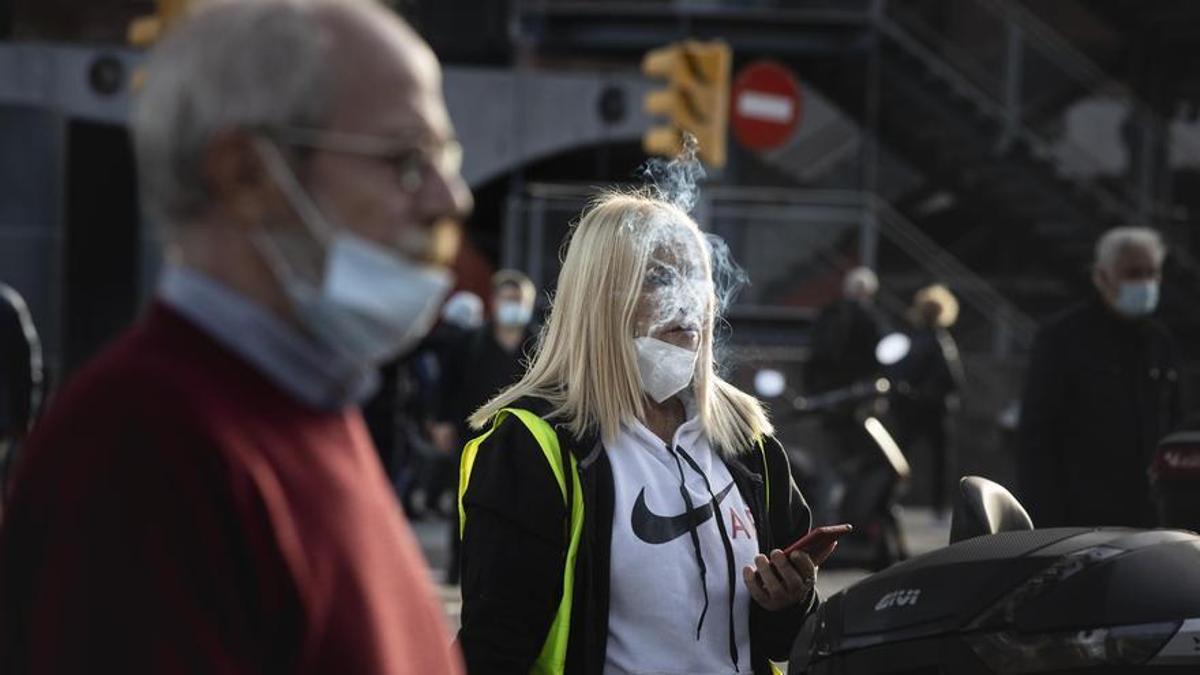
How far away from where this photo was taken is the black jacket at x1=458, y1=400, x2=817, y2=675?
13.2ft

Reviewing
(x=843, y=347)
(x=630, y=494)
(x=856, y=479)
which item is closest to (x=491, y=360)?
(x=856, y=479)

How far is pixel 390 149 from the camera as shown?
2146mm

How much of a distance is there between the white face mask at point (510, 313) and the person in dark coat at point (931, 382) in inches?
120

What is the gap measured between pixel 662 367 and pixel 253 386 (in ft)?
7.25

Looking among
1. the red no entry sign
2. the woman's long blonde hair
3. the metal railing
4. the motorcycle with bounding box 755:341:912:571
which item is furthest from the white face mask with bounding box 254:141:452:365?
the metal railing

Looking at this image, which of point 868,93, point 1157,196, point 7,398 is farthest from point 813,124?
point 7,398

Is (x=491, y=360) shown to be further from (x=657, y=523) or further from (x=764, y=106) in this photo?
(x=657, y=523)

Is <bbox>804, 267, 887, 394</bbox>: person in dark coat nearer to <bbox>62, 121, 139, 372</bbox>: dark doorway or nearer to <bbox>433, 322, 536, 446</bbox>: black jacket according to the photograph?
<bbox>433, 322, 536, 446</bbox>: black jacket

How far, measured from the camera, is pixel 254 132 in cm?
208

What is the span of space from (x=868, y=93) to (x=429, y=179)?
21486 millimetres

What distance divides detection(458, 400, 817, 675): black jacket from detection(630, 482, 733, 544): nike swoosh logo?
0.05 m

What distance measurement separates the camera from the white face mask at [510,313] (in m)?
12.5

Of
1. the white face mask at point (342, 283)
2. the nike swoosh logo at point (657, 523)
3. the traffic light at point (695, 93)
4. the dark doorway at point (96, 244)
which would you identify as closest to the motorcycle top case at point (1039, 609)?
the nike swoosh logo at point (657, 523)

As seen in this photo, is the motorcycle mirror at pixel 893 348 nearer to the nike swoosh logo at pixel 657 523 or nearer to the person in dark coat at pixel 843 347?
the person in dark coat at pixel 843 347
